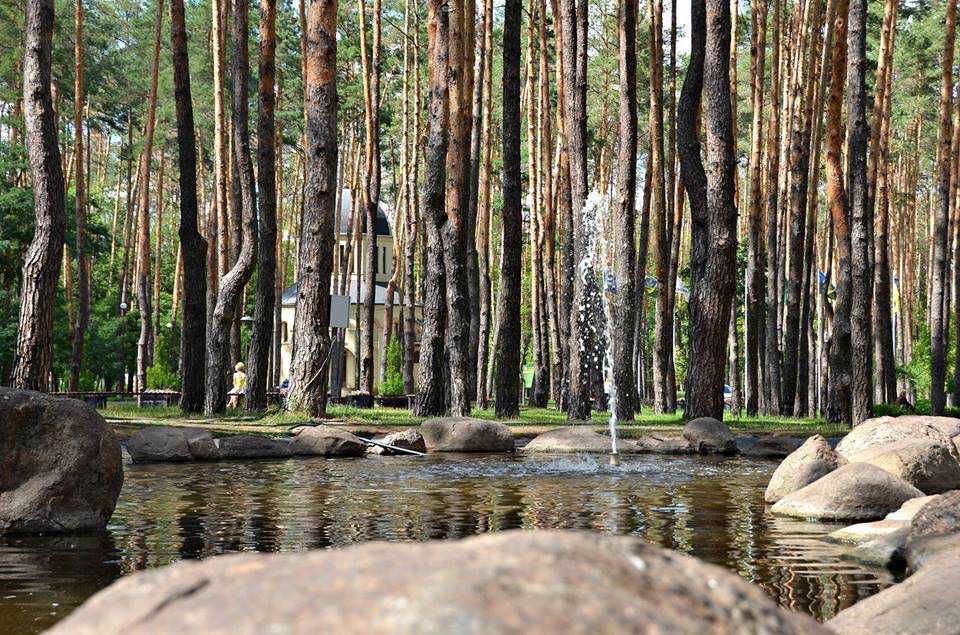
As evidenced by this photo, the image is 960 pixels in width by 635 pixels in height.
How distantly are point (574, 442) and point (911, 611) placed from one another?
10.5 metres

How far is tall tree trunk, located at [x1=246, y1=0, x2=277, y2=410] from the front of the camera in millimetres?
18125

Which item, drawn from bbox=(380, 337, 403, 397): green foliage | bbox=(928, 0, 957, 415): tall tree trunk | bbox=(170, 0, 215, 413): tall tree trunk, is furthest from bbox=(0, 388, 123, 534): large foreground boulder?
bbox=(380, 337, 403, 397): green foliage

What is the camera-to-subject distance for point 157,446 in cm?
1290

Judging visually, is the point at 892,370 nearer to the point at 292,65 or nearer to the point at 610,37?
the point at 610,37

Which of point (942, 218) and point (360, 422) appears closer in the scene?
point (360, 422)

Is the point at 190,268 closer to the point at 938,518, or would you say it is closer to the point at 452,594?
the point at 938,518

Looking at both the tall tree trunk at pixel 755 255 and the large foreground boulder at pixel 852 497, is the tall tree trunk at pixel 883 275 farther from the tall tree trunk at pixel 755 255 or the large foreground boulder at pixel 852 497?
the large foreground boulder at pixel 852 497

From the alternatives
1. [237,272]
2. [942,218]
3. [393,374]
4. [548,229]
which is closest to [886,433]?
[237,272]

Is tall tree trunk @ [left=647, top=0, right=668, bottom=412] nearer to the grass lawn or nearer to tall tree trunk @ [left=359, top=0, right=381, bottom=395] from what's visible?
tall tree trunk @ [left=359, top=0, right=381, bottom=395]

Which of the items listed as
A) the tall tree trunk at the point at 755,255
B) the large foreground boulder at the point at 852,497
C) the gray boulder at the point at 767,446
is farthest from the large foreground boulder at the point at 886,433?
the tall tree trunk at the point at 755,255

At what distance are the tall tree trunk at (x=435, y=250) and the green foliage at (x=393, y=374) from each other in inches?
417

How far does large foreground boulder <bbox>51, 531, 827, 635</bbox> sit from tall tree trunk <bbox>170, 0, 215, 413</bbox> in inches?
655

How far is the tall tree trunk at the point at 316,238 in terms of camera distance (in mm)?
16484

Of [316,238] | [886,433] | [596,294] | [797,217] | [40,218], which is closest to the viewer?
[886,433]
